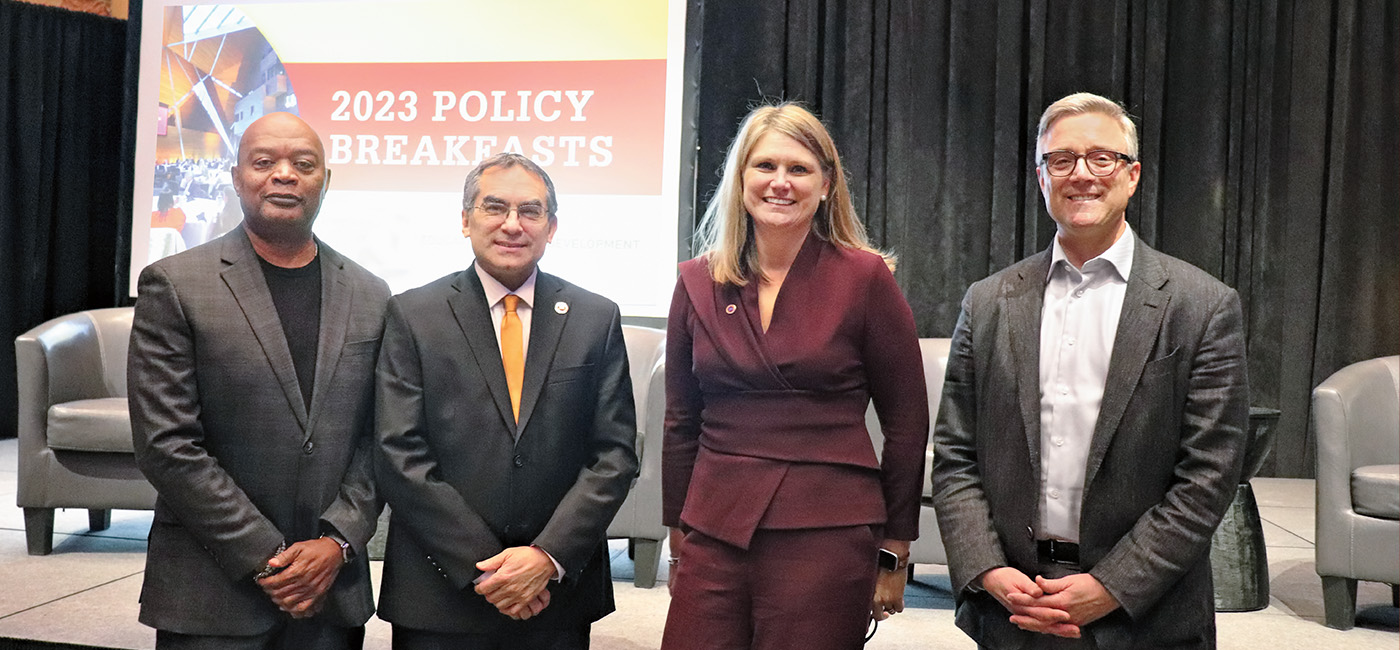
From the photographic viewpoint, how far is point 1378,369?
3951 millimetres

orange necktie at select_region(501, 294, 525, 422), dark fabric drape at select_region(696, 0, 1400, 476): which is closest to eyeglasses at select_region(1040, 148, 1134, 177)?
orange necktie at select_region(501, 294, 525, 422)

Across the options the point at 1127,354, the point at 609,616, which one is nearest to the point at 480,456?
the point at 1127,354

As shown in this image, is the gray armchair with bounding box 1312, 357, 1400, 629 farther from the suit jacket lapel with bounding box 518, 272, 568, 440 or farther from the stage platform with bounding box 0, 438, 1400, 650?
the suit jacket lapel with bounding box 518, 272, 568, 440

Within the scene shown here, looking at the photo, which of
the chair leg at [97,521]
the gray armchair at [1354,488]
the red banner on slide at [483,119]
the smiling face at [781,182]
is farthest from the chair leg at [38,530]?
the gray armchair at [1354,488]

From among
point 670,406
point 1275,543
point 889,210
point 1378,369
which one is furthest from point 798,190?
point 889,210

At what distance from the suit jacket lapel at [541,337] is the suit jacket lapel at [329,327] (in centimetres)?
35

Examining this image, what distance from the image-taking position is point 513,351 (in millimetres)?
2092

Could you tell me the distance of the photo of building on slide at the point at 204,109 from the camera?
6.87m

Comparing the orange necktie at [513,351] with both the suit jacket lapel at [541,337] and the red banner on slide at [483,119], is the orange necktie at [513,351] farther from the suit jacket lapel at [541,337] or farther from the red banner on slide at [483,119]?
the red banner on slide at [483,119]

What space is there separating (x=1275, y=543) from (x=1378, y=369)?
1197 mm

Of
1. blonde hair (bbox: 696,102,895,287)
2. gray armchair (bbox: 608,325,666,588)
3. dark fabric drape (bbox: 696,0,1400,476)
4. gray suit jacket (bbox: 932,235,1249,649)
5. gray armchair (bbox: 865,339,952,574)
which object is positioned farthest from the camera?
dark fabric drape (bbox: 696,0,1400,476)

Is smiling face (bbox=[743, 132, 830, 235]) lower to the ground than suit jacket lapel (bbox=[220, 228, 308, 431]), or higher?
higher

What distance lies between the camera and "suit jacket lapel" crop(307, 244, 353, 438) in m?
2.06

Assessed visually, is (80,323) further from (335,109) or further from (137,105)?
(137,105)
